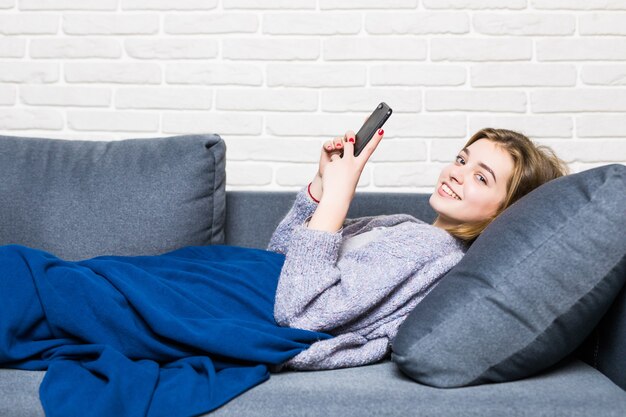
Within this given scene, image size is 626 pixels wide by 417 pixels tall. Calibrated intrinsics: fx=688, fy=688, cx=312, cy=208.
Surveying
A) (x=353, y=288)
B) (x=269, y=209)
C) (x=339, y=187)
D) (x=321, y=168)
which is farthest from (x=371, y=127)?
(x=269, y=209)

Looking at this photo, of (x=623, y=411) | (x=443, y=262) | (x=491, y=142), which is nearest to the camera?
(x=623, y=411)

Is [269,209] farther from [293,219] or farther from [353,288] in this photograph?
[353,288]

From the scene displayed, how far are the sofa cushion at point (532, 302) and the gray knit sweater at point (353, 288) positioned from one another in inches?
6.4

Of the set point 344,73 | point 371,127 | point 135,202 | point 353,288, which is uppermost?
point 344,73

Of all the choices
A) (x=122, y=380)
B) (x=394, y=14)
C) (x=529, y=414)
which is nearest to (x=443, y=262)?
(x=529, y=414)

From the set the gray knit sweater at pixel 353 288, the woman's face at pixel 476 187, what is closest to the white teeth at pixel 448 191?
the woman's face at pixel 476 187

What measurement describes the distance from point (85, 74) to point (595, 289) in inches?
65.9

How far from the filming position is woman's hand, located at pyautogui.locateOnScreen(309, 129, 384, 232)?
1.41m

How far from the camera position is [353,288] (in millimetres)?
1331

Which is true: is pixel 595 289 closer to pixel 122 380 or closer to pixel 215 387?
pixel 215 387

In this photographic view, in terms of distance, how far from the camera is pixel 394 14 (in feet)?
6.90

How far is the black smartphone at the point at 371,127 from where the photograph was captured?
4.93ft

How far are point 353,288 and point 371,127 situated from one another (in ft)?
1.25

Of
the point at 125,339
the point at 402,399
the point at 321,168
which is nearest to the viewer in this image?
the point at 402,399
